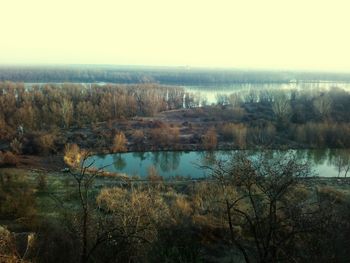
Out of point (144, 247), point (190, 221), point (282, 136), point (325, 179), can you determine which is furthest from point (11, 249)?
point (282, 136)

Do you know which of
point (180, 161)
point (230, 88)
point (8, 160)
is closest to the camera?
point (8, 160)

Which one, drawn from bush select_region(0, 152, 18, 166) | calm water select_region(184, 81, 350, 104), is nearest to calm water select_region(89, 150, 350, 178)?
bush select_region(0, 152, 18, 166)

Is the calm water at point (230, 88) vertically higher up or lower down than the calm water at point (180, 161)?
higher up

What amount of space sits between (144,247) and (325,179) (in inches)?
643

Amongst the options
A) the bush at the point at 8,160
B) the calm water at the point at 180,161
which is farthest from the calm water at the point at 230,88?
the bush at the point at 8,160

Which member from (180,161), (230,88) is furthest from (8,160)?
(230,88)

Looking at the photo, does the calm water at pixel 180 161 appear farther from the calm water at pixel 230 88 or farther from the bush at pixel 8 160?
the calm water at pixel 230 88

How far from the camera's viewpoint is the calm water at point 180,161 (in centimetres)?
2553

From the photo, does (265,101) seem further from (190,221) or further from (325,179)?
(190,221)

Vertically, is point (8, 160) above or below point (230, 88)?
below

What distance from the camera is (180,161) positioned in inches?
1125

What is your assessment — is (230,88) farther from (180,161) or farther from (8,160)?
(8,160)

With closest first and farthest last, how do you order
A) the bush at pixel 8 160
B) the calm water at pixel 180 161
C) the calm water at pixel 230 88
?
the bush at pixel 8 160 → the calm water at pixel 180 161 → the calm water at pixel 230 88

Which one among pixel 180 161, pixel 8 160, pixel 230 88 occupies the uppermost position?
pixel 230 88
